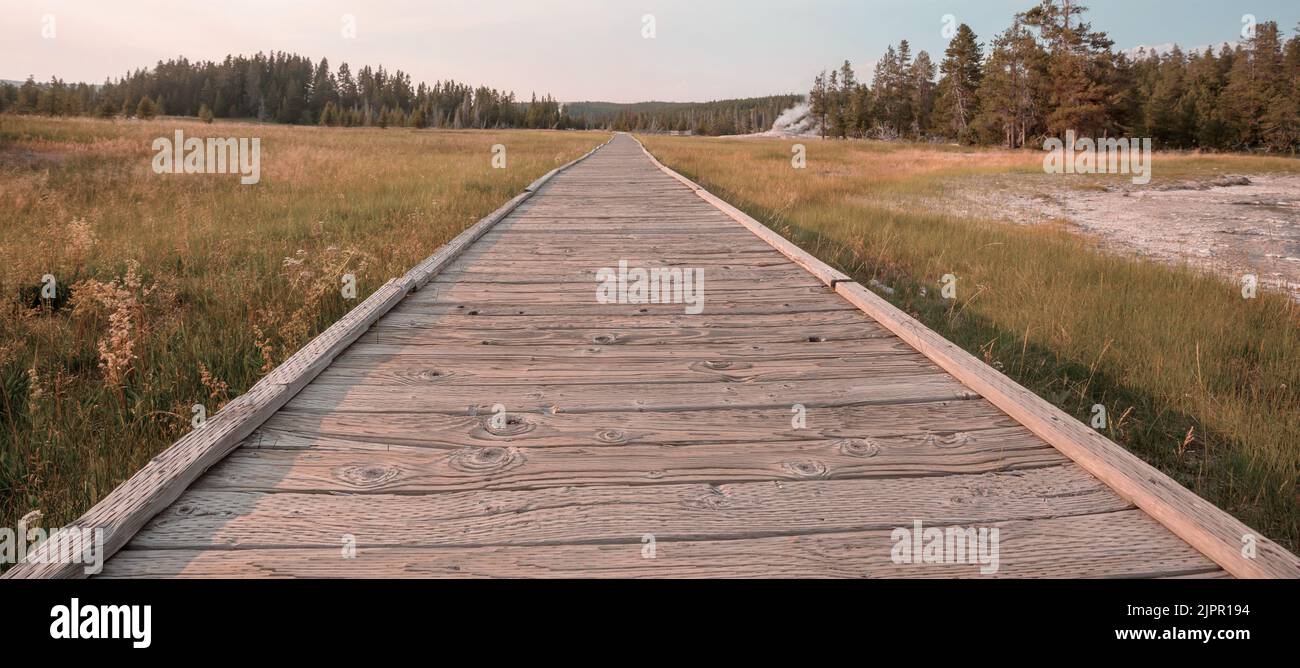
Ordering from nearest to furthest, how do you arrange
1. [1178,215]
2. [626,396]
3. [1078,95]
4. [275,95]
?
[626,396] → [1178,215] → [1078,95] → [275,95]

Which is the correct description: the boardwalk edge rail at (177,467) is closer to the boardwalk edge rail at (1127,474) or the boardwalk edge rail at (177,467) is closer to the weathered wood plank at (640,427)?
the weathered wood plank at (640,427)

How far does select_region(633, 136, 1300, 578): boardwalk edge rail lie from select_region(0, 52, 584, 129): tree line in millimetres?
110157

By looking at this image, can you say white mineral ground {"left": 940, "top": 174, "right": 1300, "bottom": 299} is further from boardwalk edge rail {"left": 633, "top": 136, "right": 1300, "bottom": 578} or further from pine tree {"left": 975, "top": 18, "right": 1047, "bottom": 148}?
pine tree {"left": 975, "top": 18, "right": 1047, "bottom": 148}

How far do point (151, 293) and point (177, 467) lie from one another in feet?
12.8

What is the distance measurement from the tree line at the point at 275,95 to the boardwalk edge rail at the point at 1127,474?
110 meters

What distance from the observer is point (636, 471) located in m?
2.23

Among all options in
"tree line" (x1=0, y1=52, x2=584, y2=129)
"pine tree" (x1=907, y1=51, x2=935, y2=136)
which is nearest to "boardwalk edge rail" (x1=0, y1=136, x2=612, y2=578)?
"pine tree" (x1=907, y1=51, x2=935, y2=136)

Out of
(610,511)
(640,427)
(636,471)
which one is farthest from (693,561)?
(640,427)

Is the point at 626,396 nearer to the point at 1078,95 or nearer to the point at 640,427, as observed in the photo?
the point at 640,427

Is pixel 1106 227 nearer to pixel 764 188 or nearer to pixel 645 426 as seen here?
pixel 764 188

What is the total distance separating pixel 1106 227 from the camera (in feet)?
41.0

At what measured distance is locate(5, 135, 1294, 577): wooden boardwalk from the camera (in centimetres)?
177
